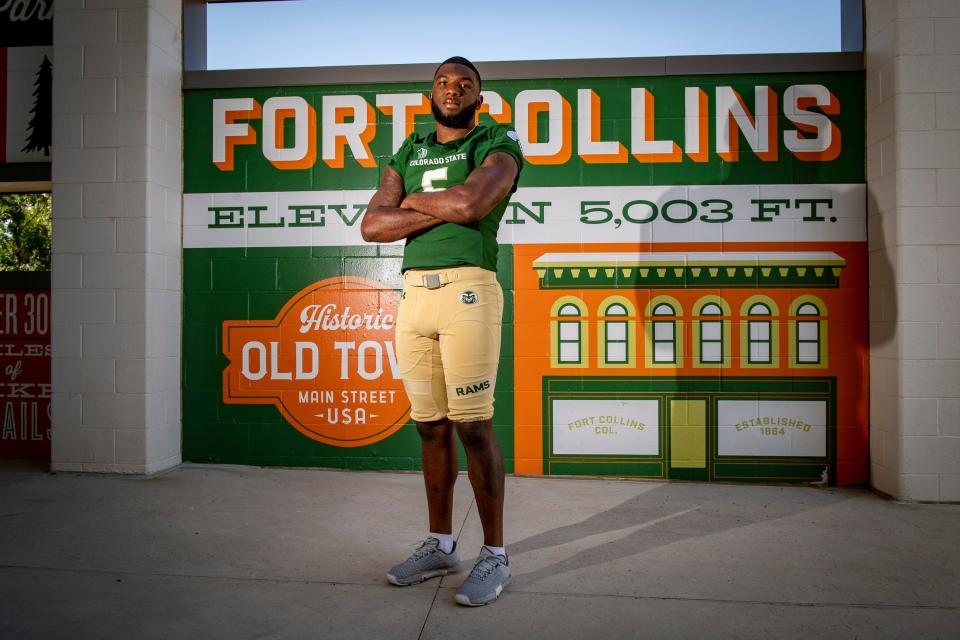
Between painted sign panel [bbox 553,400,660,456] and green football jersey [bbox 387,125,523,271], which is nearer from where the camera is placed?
green football jersey [bbox 387,125,523,271]

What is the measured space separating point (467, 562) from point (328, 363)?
217 cm

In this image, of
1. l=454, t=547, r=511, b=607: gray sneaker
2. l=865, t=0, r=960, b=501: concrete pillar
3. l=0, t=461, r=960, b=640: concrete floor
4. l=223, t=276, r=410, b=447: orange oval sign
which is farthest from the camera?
l=223, t=276, r=410, b=447: orange oval sign

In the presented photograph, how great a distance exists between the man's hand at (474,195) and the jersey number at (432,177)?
0.25 feet

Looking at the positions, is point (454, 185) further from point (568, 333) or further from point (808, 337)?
point (808, 337)

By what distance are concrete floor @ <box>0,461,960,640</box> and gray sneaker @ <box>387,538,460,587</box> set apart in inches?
2.2

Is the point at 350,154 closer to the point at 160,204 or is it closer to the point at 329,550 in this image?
the point at 160,204

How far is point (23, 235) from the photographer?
18.4ft

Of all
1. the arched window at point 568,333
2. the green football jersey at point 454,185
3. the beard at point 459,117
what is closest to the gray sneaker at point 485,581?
the green football jersey at point 454,185

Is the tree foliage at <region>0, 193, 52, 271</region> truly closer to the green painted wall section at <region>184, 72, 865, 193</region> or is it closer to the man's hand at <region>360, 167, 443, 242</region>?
the green painted wall section at <region>184, 72, 865, 193</region>

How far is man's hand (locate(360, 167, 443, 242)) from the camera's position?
264 cm

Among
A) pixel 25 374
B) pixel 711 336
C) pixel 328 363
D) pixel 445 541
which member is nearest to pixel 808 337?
pixel 711 336

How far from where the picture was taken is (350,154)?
4.72 m

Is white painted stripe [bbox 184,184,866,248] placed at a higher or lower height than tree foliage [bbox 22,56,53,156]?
lower

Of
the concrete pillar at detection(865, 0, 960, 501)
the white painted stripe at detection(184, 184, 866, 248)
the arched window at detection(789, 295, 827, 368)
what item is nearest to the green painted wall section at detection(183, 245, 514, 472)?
the white painted stripe at detection(184, 184, 866, 248)
